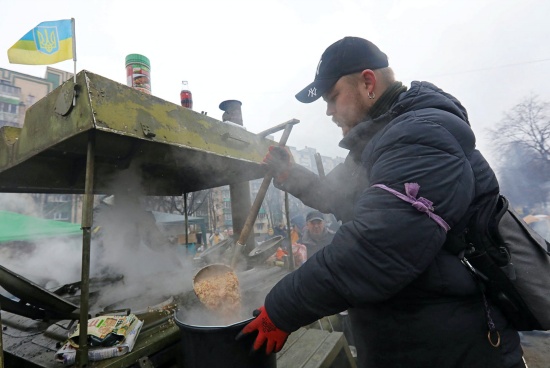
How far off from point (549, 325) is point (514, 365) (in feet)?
0.78

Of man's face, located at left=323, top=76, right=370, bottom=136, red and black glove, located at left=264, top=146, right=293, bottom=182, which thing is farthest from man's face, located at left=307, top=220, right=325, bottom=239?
man's face, located at left=323, top=76, right=370, bottom=136

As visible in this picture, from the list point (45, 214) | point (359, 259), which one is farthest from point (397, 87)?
point (45, 214)

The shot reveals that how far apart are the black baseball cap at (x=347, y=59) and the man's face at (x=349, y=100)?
45 mm

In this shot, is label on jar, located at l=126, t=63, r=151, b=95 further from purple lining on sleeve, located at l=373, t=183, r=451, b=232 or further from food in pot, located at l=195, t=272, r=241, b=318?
purple lining on sleeve, located at l=373, t=183, r=451, b=232

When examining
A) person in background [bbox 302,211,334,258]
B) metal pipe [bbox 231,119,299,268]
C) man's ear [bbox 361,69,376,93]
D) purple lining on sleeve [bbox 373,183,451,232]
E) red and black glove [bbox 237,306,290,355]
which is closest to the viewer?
purple lining on sleeve [bbox 373,183,451,232]

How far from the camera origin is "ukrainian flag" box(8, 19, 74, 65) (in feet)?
6.29

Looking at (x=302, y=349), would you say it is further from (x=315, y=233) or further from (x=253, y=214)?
(x=315, y=233)

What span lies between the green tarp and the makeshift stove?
4878 mm

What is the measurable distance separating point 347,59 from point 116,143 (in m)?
1.93

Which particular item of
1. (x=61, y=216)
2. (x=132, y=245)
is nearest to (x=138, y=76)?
(x=132, y=245)

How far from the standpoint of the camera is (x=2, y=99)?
28.9 m

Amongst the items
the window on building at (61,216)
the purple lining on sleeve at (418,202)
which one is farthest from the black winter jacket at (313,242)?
the window on building at (61,216)

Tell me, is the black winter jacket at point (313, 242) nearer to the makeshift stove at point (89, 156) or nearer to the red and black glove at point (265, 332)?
the makeshift stove at point (89, 156)

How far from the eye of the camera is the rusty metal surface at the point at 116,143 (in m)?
1.66
